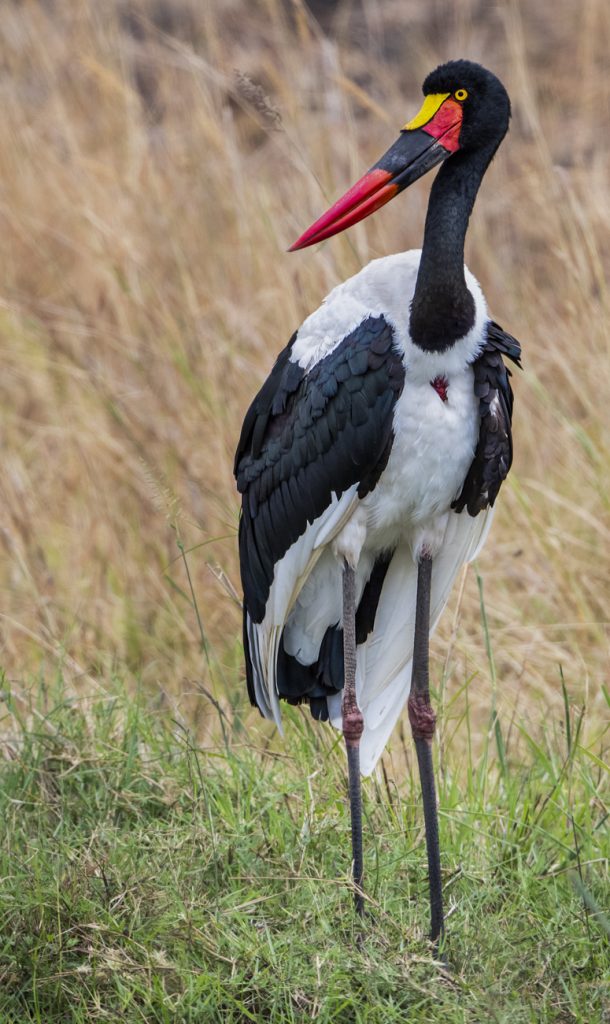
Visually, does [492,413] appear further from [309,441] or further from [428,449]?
[309,441]

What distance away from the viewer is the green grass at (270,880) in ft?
9.30

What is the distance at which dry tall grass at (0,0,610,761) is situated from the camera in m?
4.47

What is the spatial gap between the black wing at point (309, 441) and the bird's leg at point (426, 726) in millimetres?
290

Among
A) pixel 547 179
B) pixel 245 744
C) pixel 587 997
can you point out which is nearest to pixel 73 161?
pixel 547 179

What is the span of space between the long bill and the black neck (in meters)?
0.07

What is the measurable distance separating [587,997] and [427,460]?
3.50 feet

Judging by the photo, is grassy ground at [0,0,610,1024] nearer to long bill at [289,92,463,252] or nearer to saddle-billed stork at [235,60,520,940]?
saddle-billed stork at [235,60,520,940]

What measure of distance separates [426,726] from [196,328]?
7.32ft

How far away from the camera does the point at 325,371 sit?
3.12 metres

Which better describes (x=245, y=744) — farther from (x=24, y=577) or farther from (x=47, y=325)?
(x=47, y=325)

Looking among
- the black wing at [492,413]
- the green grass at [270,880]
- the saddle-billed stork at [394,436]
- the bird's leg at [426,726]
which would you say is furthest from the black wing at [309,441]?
the green grass at [270,880]

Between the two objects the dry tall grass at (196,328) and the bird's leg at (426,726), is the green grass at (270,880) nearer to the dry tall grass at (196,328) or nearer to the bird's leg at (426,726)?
the bird's leg at (426,726)

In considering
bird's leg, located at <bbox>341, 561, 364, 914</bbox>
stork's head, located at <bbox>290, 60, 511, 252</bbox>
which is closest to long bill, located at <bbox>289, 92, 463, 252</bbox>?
stork's head, located at <bbox>290, 60, 511, 252</bbox>

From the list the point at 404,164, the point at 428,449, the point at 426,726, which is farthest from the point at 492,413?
the point at 426,726
